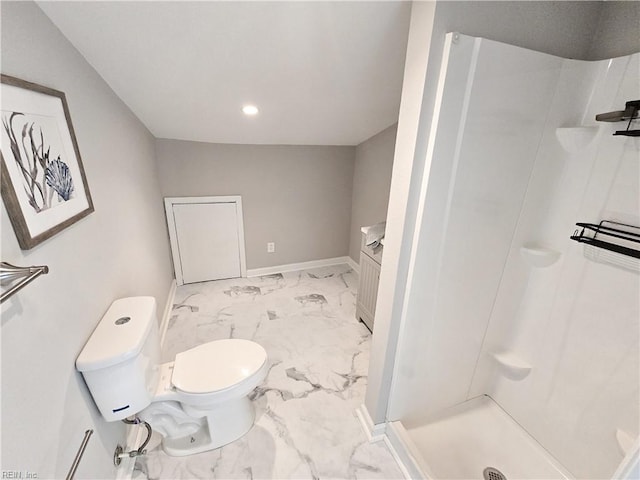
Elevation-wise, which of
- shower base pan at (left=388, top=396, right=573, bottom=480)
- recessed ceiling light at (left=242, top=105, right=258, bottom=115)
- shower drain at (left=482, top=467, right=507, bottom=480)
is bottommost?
shower drain at (left=482, top=467, right=507, bottom=480)

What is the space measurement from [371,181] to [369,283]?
3.85ft

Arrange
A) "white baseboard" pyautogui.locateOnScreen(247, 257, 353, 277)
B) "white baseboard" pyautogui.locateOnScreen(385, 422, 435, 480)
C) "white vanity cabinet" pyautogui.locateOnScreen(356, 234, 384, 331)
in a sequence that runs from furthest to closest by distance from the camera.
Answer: "white baseboard" pyautogui.locateOnScreen(247, 257, 353, 277) → "white vanity cabinet" pyautogui.locateOnScreen(356, 234, 384, 331) → "white baseboard" pyautogui.locateOnScreen(385, 422, 435, 480)

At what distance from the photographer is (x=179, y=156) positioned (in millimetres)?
2533

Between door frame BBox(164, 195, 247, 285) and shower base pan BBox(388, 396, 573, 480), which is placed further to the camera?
door frame BBox(164, 195, 247, 285)

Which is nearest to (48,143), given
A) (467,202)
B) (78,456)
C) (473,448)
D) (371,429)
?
(78,456)

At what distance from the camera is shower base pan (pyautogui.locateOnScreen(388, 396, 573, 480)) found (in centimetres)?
131

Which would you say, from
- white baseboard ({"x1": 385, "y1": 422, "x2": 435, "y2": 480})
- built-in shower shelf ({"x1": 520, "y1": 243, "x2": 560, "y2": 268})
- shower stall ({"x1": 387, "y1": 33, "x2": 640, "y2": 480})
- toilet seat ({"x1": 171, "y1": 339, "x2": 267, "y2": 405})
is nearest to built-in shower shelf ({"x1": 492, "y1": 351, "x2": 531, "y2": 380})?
shower stall ({"x1": 387, "y1": 33, "x2": 640, "y2": 480})

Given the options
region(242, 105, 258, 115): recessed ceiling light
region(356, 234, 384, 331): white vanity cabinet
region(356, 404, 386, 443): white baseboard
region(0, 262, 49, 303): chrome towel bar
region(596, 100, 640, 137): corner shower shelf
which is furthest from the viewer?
region(356, 234, 384, 331): white vanity cabinet

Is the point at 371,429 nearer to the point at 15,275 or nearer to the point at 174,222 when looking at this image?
the point at 15,275

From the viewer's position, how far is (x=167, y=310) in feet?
7.98

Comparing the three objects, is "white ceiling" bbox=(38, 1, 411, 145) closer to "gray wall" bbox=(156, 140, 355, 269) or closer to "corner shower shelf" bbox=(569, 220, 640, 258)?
"gray wall" bbox=(156, 140, 355, 269)

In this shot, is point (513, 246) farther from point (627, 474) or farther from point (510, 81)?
point (627, 474)

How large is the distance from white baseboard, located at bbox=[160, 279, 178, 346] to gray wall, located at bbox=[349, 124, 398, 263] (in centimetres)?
207

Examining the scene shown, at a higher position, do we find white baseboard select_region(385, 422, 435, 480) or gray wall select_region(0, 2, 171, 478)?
gray wall select_region(0, 2, 171, 478)
